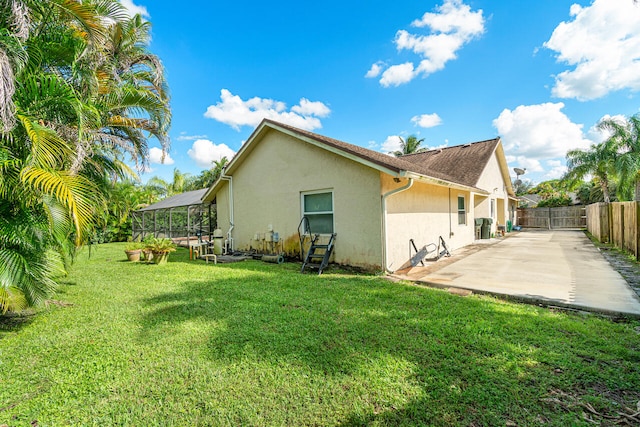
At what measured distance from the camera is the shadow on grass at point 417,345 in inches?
92.7

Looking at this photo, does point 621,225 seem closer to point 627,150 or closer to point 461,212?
point 461,212

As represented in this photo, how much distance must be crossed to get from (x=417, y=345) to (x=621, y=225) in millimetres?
11129

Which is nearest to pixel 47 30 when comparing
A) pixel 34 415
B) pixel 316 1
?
pixel 34 415

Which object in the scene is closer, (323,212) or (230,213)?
(323,212)

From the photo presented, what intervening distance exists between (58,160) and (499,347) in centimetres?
691

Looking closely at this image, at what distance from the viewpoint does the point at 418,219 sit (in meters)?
9.04

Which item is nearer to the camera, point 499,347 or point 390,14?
point 499,347

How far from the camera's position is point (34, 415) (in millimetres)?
2375

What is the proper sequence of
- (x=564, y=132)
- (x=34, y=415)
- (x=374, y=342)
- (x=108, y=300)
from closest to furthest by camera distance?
1. (x=34, y=415)
2. (x=374, y=342)
3. (x=108, y=300)
4. (x=564, y=132)

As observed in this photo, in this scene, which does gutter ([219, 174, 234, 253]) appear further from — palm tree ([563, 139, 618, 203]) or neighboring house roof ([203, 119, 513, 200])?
palm tree ([563, 139, 618, 203])

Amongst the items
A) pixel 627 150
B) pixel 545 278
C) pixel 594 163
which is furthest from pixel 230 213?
pixel 594 163

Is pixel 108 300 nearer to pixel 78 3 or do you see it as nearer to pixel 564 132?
pixel 78 3

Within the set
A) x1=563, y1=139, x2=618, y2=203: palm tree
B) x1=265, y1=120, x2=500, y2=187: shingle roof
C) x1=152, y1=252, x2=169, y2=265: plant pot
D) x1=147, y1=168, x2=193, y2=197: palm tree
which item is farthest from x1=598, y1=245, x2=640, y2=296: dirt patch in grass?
x1=147, y1=168, x2=193, y2=197: palm tree

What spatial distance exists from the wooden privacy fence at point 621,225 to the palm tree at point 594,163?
9.31m
